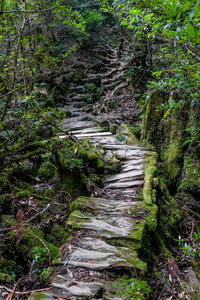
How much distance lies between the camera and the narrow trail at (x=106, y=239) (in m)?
1.78

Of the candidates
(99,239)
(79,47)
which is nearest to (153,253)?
(99,239)

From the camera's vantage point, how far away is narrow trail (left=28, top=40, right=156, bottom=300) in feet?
5.83

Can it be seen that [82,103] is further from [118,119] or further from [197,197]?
[197,197]

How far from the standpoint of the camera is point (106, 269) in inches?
77.7

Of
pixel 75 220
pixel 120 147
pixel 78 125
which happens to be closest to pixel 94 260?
pixel 75 220

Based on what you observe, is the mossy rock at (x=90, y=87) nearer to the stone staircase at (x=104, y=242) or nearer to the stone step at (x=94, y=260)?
the stone staircase at (x=104, y=242)

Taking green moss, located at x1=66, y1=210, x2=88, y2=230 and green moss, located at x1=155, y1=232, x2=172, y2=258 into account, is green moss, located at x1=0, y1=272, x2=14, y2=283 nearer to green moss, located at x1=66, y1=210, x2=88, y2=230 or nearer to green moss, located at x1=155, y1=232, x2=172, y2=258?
green moss, located at x1=66, y1=210, x2=88, y2=230

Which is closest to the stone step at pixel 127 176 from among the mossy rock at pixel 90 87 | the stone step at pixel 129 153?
the stone step at pixel 129 153

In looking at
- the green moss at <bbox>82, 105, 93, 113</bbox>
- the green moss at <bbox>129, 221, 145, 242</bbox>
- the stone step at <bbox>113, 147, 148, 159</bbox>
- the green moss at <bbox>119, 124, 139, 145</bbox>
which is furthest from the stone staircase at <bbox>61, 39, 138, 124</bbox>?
the green moss at <bbox>129, 221, 145, 242</bbox>

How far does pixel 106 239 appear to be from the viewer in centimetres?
241

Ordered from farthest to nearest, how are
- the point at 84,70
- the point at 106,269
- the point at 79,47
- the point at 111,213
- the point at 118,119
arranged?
the point at 79,47, the point at 84,70, the point at 118,119, the point at 111,213, the point at 106,269

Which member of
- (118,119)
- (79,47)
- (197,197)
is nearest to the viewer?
(197,197)

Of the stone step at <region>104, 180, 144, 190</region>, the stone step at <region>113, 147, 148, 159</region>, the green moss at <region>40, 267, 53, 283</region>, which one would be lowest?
the green moss at <region>40, 267, 53, 283</region>

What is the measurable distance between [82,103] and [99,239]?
8.40 metres
